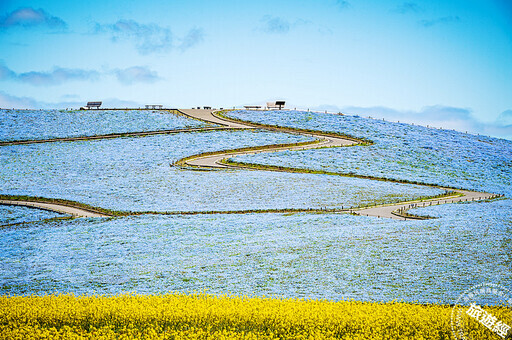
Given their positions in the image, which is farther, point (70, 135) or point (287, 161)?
point (70, 135)

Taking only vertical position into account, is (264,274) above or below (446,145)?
below

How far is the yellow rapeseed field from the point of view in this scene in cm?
1706

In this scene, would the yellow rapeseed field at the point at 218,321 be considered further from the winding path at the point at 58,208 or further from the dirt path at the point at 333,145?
the winding path at the point at 58,208

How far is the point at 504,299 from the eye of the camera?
23.2 metres

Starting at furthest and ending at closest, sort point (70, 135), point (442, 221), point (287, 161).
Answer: point (70, 135) → point (287, 161) → point (442, 221)

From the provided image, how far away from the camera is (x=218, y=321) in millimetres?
17984

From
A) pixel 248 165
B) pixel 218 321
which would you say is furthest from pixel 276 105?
pixel 218 321

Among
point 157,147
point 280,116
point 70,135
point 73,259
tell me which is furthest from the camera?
point 280,116

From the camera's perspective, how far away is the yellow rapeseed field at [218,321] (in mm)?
17062

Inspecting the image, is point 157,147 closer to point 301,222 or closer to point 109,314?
point 301,222

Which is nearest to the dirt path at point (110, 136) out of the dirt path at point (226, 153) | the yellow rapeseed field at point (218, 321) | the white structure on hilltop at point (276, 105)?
the dirt path at point (226, 153)

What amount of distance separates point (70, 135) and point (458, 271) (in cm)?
7753

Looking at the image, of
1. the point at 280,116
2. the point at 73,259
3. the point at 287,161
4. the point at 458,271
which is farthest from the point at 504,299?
the point at 280,116

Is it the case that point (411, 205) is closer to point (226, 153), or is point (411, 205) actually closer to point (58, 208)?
point (226, 153)
